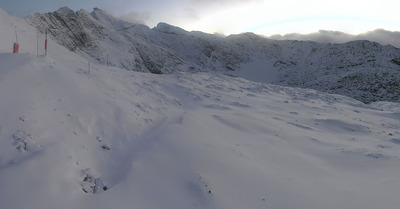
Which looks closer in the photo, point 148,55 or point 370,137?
point 370,137

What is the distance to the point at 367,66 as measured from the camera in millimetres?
75375

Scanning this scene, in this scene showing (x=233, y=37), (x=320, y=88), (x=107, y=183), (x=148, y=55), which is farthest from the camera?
(x=233, y=37)

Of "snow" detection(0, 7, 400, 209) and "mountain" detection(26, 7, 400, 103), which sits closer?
"snow" detection(0, 7, 400, 209)

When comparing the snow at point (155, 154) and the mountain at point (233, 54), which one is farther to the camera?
the mountain at point (233, 54)

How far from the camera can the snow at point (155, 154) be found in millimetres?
5422

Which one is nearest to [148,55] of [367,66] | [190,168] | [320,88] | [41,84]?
[320,88]

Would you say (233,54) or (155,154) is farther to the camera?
(233,54)

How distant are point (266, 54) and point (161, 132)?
3890 inches

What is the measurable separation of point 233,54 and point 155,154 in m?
91.4

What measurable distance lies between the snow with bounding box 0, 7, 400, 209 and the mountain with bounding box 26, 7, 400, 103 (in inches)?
1365

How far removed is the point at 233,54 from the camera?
3755 inches

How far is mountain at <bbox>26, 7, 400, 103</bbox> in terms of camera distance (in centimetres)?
4678

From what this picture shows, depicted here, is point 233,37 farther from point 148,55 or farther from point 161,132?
point 161,132

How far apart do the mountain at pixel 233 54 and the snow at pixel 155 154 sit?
3467cm
